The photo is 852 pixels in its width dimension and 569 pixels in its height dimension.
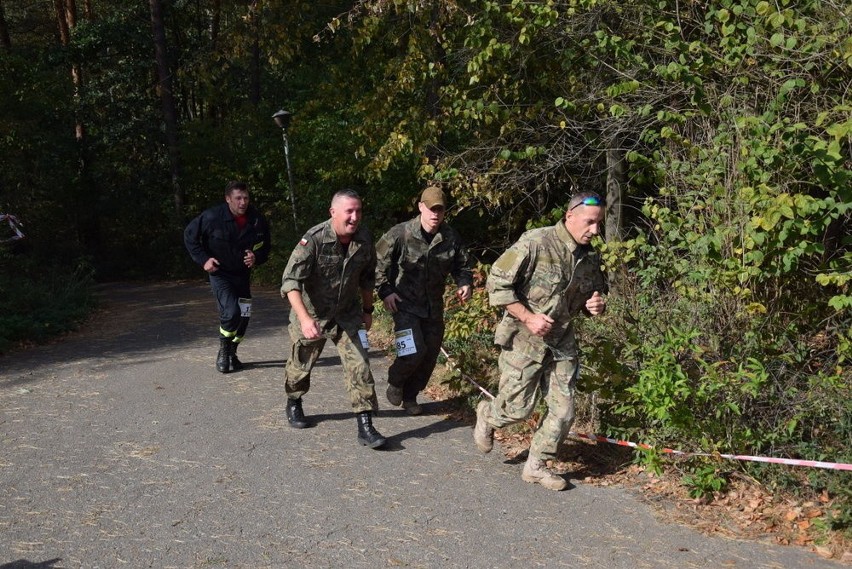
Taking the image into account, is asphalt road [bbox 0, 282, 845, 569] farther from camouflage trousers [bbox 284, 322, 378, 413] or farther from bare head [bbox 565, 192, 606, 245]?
bare head [bbox 565, 192, 606, 245]

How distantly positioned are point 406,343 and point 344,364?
27.7 inches

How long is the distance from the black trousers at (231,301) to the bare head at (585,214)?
4348 mm

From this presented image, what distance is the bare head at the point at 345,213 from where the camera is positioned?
6320 millimetres

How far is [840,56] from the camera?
611 centimetres

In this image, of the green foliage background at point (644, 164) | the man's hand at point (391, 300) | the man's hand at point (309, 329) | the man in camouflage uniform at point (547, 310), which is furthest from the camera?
the man's hand at point (391, 300)

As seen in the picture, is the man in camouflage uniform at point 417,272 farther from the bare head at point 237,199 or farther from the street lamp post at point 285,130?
the street lamp post at point 285,130

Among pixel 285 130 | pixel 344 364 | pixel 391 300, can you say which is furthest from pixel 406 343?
pixel 285 130

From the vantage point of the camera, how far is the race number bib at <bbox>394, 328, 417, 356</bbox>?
23.3 feet

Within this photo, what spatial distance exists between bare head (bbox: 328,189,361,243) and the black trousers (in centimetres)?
274


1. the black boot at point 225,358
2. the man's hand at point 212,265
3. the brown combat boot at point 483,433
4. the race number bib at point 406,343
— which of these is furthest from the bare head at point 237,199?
the brown combat boot at point 483,433

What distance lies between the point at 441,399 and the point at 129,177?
22.3 m

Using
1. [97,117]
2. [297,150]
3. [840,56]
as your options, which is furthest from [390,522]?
[97,117]

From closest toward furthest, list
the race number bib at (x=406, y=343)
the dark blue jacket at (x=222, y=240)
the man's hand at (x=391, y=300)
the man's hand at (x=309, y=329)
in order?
1. the man's hand at (x=309, y=329)
2. the man's hand at (x=391, y=300)
3. the race number bib at (x=406, y=343)
4. the dark blue jacket at (x=222, y=240)

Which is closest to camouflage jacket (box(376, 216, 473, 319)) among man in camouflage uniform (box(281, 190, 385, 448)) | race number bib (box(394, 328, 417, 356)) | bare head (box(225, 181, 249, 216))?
race number bib (box(394, 328, 417, 356))
